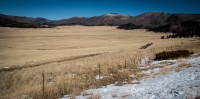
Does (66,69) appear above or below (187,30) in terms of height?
below

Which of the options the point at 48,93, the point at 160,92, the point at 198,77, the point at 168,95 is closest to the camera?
the point at 168,95

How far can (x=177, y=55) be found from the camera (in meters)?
20.3

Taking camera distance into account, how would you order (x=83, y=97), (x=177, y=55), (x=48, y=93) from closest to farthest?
(x=83, y=97), (x=48, y=93), (x=177, y=55)

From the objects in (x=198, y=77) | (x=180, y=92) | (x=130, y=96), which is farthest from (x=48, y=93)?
(x=198, y=77)

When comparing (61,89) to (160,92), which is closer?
(160,92)

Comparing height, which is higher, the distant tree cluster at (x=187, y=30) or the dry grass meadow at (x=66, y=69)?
the distant tree cluster at (x=187, y=30)

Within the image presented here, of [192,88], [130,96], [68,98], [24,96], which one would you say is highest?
[192,88]

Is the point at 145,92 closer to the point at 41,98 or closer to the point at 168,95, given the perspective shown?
the point at 168,95

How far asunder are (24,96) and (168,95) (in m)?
8.28

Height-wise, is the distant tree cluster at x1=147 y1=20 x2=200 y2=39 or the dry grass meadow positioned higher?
the distant tree cluster at x1=147 y1=20 x2=200 y2=39

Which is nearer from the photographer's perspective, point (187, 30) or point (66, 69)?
point (66, 69)

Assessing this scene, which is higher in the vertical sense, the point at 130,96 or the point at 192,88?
the point at 192,88

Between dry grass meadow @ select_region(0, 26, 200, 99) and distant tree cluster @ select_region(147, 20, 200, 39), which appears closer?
dry grass meadow @ select_region(0, 26, 200, 99)

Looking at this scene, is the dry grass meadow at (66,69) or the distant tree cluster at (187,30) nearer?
the dry grass meadow at (66,69)
